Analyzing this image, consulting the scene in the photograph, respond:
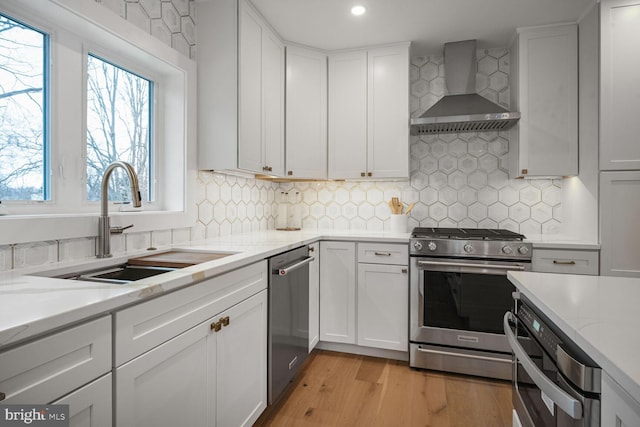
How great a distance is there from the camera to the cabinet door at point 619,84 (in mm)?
2211

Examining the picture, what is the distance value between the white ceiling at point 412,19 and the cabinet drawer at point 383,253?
1664 mm

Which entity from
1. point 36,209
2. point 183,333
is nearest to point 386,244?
point 183,333

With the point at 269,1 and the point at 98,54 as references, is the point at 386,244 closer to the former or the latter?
the point at 269,1

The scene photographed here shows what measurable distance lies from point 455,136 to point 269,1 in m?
1.88

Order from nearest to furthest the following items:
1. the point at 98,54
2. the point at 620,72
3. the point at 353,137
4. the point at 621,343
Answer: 1. the point at 621,343
2. the point at 98,54
3. the point at 620,72
4. the point at 353,137

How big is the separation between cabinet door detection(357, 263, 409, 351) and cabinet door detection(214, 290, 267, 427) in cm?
103

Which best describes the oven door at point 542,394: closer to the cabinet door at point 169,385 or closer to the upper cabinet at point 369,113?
the cabinet door at point 169,385

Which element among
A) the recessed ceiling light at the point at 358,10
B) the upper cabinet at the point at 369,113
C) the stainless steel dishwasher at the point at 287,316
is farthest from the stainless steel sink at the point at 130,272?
the recessed ceiling light at the point at 358,10

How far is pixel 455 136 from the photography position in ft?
9.98

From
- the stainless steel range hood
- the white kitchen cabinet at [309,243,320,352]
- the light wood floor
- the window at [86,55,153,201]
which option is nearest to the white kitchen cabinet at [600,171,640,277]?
the stainless steel range hood

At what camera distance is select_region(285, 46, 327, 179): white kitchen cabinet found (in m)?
2.84

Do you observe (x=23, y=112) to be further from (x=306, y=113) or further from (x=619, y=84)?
(x=619, y=84)

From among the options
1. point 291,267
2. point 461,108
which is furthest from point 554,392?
point 461,108

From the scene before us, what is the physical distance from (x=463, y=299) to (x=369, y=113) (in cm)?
165
